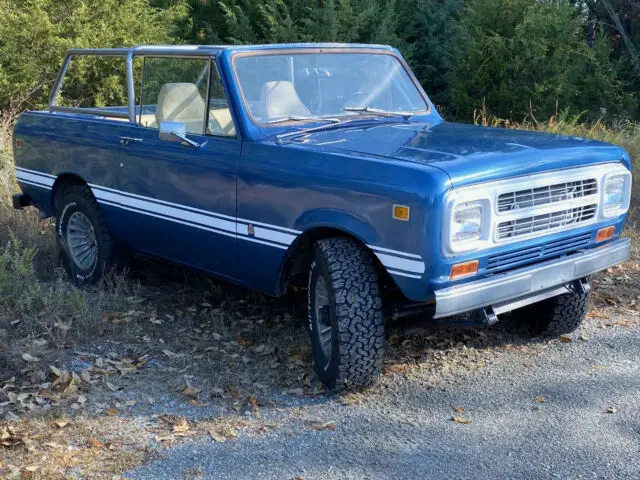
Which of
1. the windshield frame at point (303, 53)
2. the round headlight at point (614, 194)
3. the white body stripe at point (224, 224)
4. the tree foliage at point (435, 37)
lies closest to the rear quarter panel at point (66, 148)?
the white body stripe at point (224, 224)

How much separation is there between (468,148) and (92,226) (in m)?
2.97

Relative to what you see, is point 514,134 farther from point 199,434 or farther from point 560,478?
point 199,434

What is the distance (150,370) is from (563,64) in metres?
11.1

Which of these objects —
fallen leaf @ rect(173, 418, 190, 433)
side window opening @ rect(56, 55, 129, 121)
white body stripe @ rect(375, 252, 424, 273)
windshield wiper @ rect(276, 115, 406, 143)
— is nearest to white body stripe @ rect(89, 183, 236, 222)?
windshield wiper @ rect(276, 115, 406, 143)

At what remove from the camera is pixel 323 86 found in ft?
16.6

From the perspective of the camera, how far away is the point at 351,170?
13.1 feet

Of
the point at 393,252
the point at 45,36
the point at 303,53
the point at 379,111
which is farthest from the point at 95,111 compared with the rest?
the point at 45,36

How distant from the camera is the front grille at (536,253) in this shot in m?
3.96

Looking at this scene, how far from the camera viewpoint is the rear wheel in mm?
4863

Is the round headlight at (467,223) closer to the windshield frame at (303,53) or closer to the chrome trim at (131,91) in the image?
the windshield frame at (303,53)

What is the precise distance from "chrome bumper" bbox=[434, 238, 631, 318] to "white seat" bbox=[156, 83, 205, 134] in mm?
2011

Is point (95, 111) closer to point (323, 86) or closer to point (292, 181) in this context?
point (323, 86)

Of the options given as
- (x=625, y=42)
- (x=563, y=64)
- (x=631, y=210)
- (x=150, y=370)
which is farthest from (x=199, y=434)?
(x=625, y=42)

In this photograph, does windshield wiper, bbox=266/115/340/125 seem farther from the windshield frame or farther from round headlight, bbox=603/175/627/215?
round headlight, bbox=603/175/627/215
